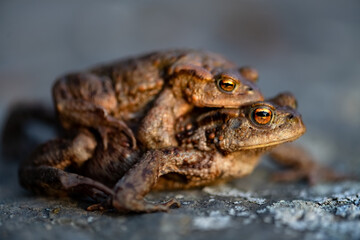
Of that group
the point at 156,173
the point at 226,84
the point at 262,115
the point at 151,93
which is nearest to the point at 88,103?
the point at 151,93

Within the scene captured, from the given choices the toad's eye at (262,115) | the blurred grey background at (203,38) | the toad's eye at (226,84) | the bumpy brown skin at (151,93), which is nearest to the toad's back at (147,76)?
the bumpy brown skin at (151,93)

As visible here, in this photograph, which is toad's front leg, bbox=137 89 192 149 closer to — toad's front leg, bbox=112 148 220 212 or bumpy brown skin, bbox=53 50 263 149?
bumpy brown skin, bbox=53 50 263 149

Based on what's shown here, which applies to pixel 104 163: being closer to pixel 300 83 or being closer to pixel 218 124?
pixel 218 124

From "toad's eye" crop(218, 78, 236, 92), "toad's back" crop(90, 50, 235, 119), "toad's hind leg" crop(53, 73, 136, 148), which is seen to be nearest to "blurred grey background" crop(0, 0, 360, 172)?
"toad's back" crop(90, 50, 235, 119)

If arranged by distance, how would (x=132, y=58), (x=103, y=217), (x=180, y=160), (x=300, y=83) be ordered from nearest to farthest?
1. (x=103, y=217)
2. (x=180, y=160)
3. (x=132, y=58)
4. (x=300, y=83)

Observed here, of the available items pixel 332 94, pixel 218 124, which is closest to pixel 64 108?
pixel 218 124

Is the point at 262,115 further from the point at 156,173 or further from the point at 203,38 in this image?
the point at 203,38
